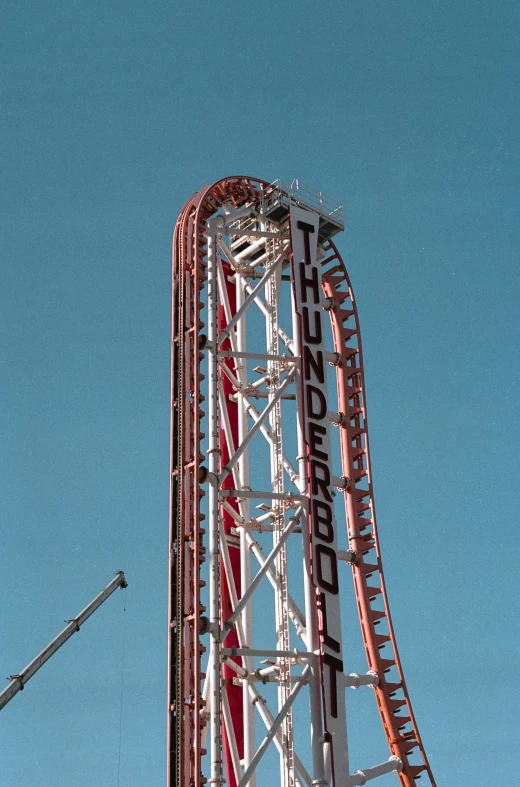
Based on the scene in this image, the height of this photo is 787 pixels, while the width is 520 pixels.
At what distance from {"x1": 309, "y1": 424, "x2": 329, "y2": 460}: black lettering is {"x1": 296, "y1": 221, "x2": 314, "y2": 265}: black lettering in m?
5.28

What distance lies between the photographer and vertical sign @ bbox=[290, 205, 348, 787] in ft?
115

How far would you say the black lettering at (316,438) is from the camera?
123 feet

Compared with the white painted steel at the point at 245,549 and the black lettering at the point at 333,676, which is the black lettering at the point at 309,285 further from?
the black lettering at the point at 333,676

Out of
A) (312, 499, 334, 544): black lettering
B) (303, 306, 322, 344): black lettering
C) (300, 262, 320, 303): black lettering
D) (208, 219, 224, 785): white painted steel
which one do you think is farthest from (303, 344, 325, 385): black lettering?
(312, 499, 334, 544): black lettering

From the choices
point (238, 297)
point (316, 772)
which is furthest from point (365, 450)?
point (316, 772)

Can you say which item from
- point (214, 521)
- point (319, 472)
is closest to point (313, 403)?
point (319, 472)

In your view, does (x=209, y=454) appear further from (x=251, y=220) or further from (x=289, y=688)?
(x=251, y=220)

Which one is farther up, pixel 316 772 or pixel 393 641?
pixel 393 641

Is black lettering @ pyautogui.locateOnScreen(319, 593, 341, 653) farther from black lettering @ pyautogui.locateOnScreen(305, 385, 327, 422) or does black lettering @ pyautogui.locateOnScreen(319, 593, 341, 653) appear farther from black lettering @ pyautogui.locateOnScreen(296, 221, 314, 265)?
black lettering @ pyautogui.locateOnScreen(296, 221, 314, 265)

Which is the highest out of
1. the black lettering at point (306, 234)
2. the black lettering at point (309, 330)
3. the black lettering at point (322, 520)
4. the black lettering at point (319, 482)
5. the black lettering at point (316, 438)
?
the black lettering at point (306, 234)

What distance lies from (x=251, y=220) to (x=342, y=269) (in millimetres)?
3570

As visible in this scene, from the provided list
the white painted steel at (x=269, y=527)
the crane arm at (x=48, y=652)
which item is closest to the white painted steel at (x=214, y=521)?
the white painted steel at (x=269, y=527)

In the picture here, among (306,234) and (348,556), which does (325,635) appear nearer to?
(348,556)

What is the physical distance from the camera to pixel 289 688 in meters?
35.2
